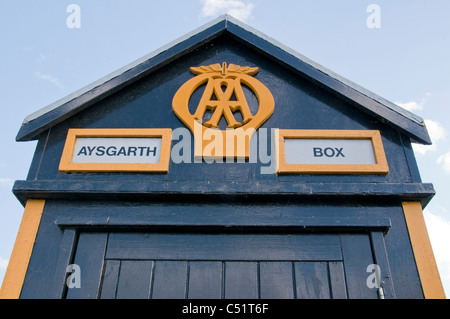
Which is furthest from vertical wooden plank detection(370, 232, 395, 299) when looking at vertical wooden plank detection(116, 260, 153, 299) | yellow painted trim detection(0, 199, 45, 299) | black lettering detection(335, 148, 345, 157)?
yellow painted trim detection(0, 199, 45, 299)

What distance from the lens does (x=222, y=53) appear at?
4152 millimetres

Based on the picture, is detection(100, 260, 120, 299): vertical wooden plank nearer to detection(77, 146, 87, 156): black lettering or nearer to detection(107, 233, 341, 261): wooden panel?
detection(107, 233, 341, 261): wooden panel

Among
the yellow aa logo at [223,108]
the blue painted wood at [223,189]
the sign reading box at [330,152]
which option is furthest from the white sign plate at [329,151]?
the yellow aa logo at [223,108]

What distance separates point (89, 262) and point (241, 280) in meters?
1.06

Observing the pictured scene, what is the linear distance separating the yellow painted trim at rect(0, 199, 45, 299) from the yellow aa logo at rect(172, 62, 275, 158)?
4.25 ft

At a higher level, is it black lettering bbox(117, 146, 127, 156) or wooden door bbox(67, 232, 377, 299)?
black lettering bbox(117, 146, 127, 156)

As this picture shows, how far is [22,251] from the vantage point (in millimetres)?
3072

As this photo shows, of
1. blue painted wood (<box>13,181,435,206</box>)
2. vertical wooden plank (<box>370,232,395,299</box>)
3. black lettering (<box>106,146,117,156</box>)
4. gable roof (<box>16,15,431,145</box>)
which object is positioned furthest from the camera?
gable roof (<box>16,15,431,145</box>)

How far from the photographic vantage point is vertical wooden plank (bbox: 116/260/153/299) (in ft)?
9.49

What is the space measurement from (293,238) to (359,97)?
1378 millimetres

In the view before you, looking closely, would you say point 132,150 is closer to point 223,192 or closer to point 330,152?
point 223,192
